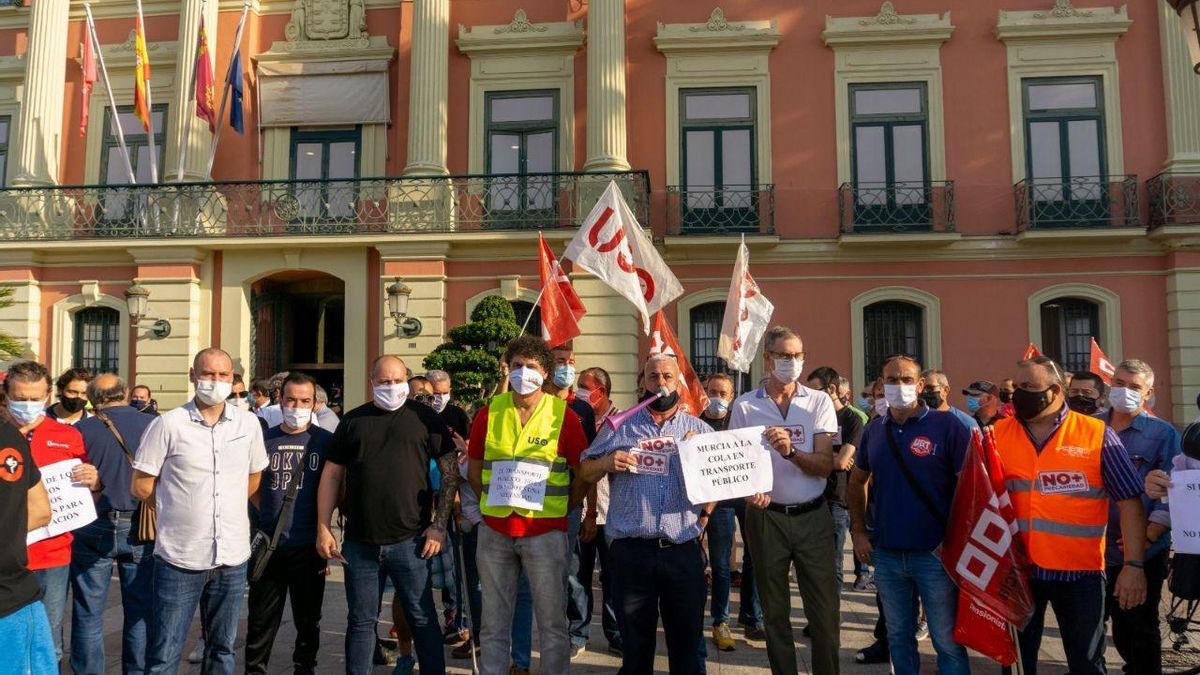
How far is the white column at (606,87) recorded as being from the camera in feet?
49.5

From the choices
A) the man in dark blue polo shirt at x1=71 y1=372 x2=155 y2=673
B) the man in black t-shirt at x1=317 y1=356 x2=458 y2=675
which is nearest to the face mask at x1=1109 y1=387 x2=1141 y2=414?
the man in black t-shirt at x1=317 y1=356 x2=458 y2=675

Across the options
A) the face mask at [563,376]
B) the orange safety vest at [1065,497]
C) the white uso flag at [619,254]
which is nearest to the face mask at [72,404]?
the face mask at [563,376]

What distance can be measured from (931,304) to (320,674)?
12912 mm

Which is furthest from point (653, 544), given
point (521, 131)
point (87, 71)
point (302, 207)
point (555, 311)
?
point (87, 71)

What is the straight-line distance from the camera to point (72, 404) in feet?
18.7

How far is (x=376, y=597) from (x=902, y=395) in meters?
3.31

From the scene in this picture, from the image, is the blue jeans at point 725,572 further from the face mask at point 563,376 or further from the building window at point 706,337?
the building window at point 706,337

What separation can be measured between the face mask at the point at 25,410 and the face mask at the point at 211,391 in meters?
0.88

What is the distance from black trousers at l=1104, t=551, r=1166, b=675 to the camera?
492 centimetres

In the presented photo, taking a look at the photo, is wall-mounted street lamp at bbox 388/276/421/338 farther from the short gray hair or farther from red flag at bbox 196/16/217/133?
the short gray hair

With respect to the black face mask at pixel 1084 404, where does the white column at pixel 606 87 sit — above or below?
above

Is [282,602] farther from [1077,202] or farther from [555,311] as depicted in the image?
[1077,202]

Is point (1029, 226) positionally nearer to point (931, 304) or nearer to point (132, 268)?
point (931, 304)

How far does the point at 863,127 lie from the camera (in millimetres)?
15891
